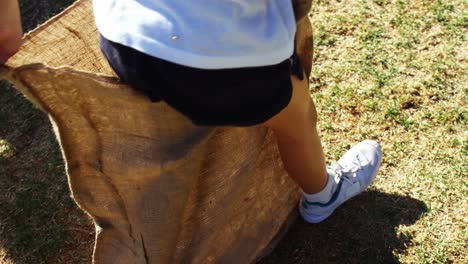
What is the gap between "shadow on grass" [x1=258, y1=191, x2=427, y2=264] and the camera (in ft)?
7.54

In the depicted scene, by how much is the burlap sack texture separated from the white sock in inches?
8.0

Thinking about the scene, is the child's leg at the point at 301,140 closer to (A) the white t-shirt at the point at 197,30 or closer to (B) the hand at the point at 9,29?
(A) the white t-shirt at the point at 197,30

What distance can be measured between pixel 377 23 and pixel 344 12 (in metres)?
0.19

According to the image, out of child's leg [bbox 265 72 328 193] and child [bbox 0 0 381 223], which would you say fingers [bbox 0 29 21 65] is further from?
child's leg [bbox 265 72 328 193]

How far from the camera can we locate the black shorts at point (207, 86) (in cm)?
144

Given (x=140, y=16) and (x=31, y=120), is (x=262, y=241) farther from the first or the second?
(x=31, y=120)

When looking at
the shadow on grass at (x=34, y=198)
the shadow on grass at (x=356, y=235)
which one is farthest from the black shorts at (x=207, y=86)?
the shadow on grass at (x=34, y=198)

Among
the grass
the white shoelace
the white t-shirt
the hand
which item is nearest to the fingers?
the hand

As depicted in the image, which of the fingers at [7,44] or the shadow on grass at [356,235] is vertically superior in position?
the fingers at [7,44]

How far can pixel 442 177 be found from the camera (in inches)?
97.1

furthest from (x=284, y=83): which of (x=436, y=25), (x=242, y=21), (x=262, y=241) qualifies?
(x=436, y=25)

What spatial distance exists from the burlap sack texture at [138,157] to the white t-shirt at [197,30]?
0.60 ft

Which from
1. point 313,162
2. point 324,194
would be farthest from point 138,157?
point 324,194

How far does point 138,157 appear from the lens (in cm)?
166
